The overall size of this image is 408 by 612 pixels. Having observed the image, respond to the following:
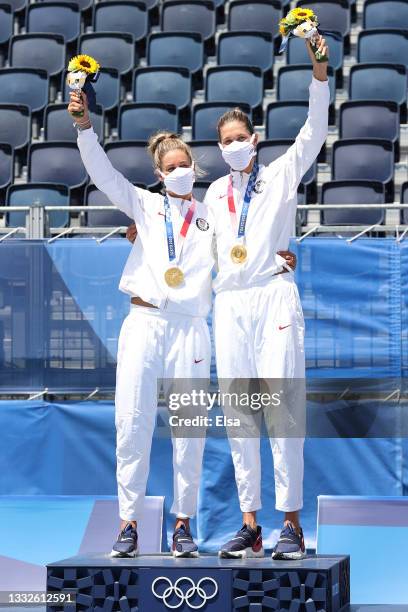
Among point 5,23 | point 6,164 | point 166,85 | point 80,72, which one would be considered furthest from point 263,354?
point 5,23

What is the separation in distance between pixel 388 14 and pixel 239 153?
7.26m

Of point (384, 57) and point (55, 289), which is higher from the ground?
point (384, 57)

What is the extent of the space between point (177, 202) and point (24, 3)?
27.3ft

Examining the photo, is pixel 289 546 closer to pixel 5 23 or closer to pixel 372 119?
pixel 372 119

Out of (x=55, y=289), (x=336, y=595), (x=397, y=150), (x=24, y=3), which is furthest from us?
(x=24, y=3)

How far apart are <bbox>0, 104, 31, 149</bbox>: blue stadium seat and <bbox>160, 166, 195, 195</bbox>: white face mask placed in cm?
585

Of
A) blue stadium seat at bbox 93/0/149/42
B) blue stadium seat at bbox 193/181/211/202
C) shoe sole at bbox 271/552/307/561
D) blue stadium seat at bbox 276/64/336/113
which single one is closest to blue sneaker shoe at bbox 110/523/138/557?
shoe sole at bbox 271/552/307/561

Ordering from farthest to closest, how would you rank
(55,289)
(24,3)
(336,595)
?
(24,3) → (55,289) → (336,595)

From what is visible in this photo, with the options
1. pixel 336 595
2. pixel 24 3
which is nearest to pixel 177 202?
pixel 336 595

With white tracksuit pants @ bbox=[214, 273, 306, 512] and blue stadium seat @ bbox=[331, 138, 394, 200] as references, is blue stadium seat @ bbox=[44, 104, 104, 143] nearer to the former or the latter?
blue stadium seat @ bbox=[331, 138, 394, 200]

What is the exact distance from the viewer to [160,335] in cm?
493

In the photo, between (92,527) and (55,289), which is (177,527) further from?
(55,289)

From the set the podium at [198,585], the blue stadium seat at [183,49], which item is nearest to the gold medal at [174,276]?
the podium at [198,585]

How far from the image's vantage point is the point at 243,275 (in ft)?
16.1
